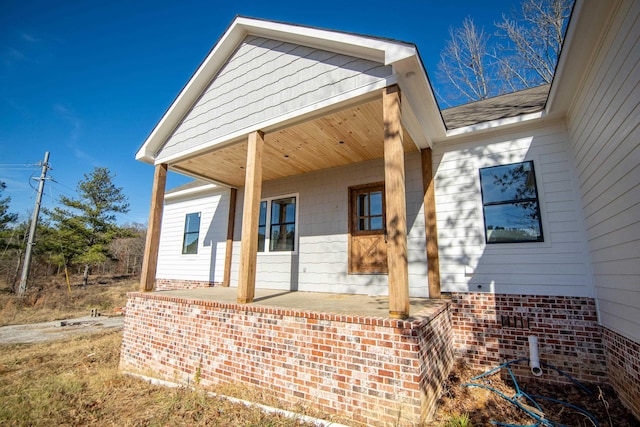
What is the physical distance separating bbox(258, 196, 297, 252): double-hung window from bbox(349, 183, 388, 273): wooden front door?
1617 mm

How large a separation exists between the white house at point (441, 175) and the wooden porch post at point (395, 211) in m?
0.02

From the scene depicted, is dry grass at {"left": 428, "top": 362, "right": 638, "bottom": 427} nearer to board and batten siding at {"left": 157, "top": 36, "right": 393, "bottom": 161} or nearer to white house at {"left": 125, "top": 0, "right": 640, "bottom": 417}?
white house at {"left": 125, "top": 0, "right": 640, "bottom": 417}

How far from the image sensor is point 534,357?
3803 mm

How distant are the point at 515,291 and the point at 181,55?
47.8 ft

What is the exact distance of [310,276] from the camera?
252 inches

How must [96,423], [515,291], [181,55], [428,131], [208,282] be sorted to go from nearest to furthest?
[96,423]
[515,291]
[428,131]
[208,282]
[181,55]

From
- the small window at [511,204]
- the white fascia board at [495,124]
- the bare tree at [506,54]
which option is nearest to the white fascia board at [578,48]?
the white fascia board at [495,124]

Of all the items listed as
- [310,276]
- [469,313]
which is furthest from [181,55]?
[469,313]

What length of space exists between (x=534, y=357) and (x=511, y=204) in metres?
2.25

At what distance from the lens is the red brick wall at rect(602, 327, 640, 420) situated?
9.20 feet

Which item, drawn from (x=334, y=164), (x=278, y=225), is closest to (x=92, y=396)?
(x=278, y=225)

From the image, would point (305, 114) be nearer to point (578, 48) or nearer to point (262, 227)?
point (578, 48)

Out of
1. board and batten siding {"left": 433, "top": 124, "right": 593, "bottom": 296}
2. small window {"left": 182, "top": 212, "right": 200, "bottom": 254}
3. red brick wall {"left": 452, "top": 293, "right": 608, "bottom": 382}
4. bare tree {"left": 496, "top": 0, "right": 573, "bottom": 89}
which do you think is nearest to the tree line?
small window {"left": 182, "top": 212, "right": 200, "bottom": 254}

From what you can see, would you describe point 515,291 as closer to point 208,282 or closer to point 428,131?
point 428,131
